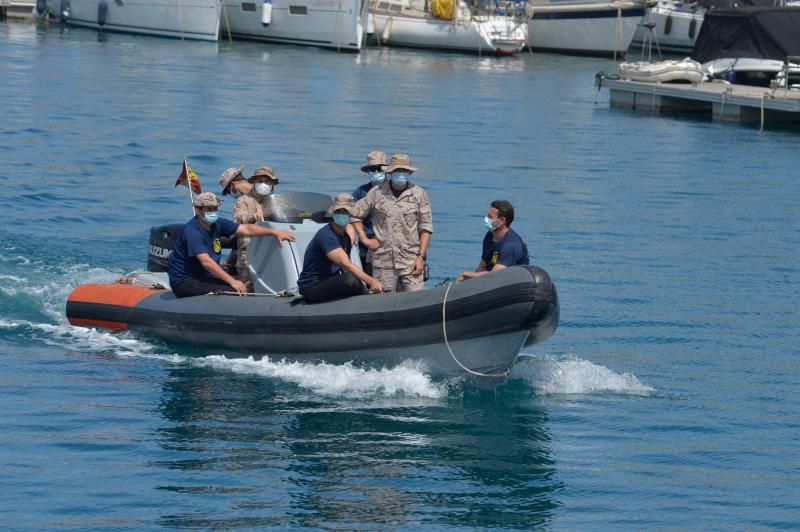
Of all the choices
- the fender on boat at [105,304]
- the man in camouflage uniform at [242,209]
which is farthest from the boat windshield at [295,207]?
the fender on boat at [105,304]

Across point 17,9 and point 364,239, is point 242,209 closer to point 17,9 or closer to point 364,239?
point 364,239

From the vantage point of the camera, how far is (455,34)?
172ft

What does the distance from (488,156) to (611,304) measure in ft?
40.0

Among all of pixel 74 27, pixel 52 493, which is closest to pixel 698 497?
pixel 52 493

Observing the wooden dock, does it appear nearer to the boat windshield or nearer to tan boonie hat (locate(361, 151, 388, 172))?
tan boonie hat (locate(361, 151, 388, 172))

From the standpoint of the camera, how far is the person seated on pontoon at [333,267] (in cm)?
1125

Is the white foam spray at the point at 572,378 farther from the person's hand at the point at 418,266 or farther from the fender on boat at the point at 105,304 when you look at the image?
the fender on boat at the point at 105,304

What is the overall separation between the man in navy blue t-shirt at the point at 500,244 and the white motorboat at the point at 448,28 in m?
41.8

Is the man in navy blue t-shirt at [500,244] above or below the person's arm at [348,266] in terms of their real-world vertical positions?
above

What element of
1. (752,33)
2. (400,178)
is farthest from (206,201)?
(752,33)

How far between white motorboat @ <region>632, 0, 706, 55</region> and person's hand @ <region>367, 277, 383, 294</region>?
43034 millimetres

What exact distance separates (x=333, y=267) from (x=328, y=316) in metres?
0.46

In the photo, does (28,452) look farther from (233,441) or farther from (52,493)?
(233,441)

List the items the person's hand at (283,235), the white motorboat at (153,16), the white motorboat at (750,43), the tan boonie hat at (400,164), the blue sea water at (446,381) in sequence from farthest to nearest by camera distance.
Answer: the white motorboat at (153,16), the white motorboat at (750,43), the person's hand at (283,235), the tan boonie hat at (400,164), the blue sea water at (446,381)
